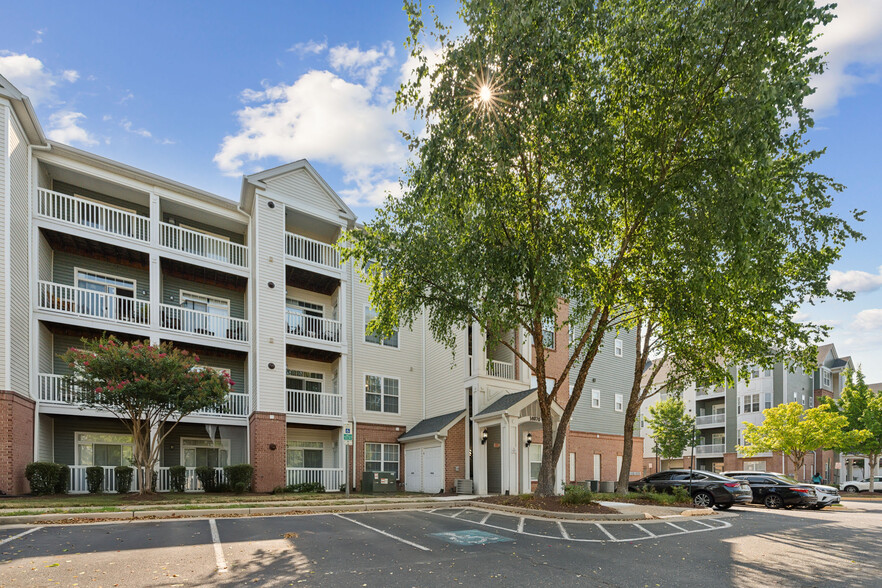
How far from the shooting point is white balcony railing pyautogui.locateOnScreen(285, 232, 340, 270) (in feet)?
78.3

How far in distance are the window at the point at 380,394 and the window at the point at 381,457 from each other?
1.56m

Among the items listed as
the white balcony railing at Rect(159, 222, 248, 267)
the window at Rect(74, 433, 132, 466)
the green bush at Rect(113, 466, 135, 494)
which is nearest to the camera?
the green bush at Rect(113, 466, 135, 494)

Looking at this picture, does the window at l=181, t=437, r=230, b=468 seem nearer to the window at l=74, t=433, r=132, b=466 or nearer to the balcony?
the balcony

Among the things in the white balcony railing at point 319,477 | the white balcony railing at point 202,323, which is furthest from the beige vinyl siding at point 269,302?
the white balcony railing at point 319,477

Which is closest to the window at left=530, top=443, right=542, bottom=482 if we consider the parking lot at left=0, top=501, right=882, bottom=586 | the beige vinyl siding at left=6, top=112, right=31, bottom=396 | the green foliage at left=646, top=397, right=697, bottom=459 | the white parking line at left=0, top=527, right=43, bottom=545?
the parking lot at left=0, top=501, right=882, bottom=586

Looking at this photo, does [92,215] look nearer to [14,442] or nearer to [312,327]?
[14,442]

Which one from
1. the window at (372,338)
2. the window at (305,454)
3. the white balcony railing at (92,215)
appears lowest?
the window at (305,454)

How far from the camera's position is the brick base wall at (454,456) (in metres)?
23.2

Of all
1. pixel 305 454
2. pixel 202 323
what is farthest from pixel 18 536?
pixel 305 454

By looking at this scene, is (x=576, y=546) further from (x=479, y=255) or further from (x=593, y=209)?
(x=593, y=209)

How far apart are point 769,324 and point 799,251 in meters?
2.65

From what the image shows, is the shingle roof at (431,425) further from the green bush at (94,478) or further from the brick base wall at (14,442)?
the brick base wall at (14,442)

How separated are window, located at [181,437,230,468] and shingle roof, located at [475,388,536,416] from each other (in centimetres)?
1012

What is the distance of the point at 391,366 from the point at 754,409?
37854 mm
